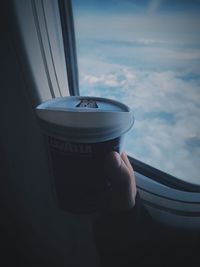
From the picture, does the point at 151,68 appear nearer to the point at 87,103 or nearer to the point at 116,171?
the point at 87,103

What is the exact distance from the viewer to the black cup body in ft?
1.94

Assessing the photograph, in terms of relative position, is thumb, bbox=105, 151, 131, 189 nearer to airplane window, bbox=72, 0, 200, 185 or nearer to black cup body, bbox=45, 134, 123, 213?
black cup body, bbox=45, 134, 123, 213

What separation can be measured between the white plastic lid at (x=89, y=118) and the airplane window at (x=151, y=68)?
11.3 inches

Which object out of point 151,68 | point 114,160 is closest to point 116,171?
point 114,160

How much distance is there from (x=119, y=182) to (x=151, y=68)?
17.4 inches

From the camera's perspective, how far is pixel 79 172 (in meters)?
0.62

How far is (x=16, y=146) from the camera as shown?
85cm

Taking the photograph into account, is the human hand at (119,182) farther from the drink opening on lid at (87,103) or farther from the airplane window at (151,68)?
the airplane window at (151,68)

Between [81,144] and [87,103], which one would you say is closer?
[81,144]

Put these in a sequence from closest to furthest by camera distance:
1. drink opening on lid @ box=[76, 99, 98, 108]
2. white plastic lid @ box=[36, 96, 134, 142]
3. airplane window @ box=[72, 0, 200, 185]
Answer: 1. white plastic lid @ box=[36, 96, 134, 142]
2. drink opening on lid @ box=[76, 99, 98, 108]
3. airplane window @ box=[72, 0, 200, 185]

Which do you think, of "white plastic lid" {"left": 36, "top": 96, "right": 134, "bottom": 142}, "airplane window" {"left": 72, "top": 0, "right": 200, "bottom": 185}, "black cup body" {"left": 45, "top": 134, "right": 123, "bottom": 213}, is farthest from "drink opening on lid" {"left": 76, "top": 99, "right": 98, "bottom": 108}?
"airplane window" {"left": 72, "top": 0, "right": 200, "bottom": 185}

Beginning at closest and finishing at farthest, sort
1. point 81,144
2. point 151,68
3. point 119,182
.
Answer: point 81,144 → point 119,182 → point 151,68

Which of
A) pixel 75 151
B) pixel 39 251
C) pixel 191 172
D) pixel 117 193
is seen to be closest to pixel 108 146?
pixel 75 151

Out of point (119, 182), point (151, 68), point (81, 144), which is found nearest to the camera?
point (81, 144)
